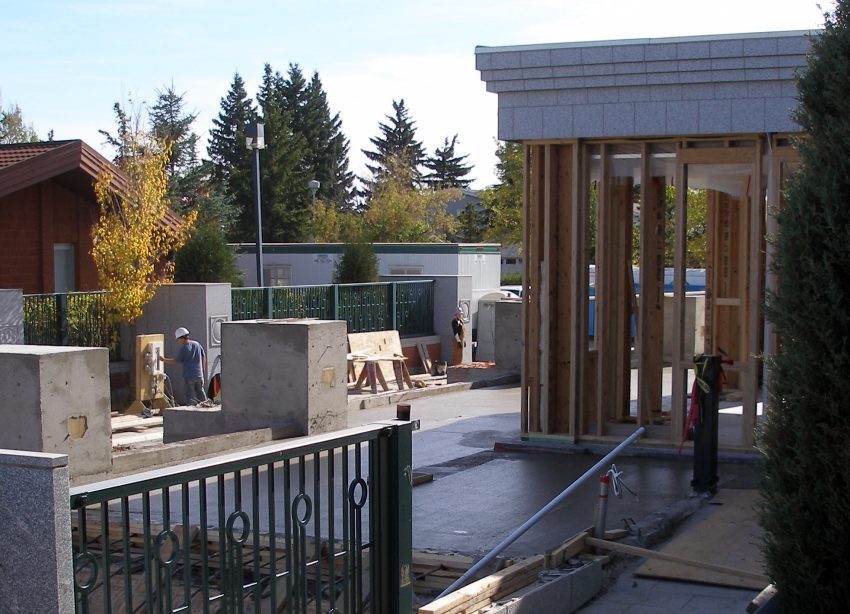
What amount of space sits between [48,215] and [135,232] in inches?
137

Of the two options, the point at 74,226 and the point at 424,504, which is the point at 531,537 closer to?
the point at 424,504

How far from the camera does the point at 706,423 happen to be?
9.98 metres

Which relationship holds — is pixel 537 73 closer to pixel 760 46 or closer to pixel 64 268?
pixel 760 46

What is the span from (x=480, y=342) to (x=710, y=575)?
20.7 m

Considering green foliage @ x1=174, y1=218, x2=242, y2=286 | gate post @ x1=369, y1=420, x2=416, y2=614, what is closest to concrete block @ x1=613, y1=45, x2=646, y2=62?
gate post @ x1=369, y1=420, x2=416, y2=614

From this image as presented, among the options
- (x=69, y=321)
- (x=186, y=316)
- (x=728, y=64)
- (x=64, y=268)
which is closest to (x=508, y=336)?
(x=186, y=316)

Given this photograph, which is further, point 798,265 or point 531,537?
point 531,537

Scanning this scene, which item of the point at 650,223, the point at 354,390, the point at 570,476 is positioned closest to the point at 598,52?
the point at 650,223

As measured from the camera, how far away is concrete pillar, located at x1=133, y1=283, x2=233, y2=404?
→ 20.6m

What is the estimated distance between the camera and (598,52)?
12.2 m

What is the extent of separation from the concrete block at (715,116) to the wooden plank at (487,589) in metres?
6.09

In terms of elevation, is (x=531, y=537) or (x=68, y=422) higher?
(x=68, y=422)

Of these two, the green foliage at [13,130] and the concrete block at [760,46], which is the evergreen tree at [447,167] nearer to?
the green foliage at [13,130]

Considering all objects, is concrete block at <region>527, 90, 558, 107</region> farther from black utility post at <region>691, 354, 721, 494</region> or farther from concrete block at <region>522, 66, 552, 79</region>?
black utility post at <region>691, 354, 721, 494</region>
